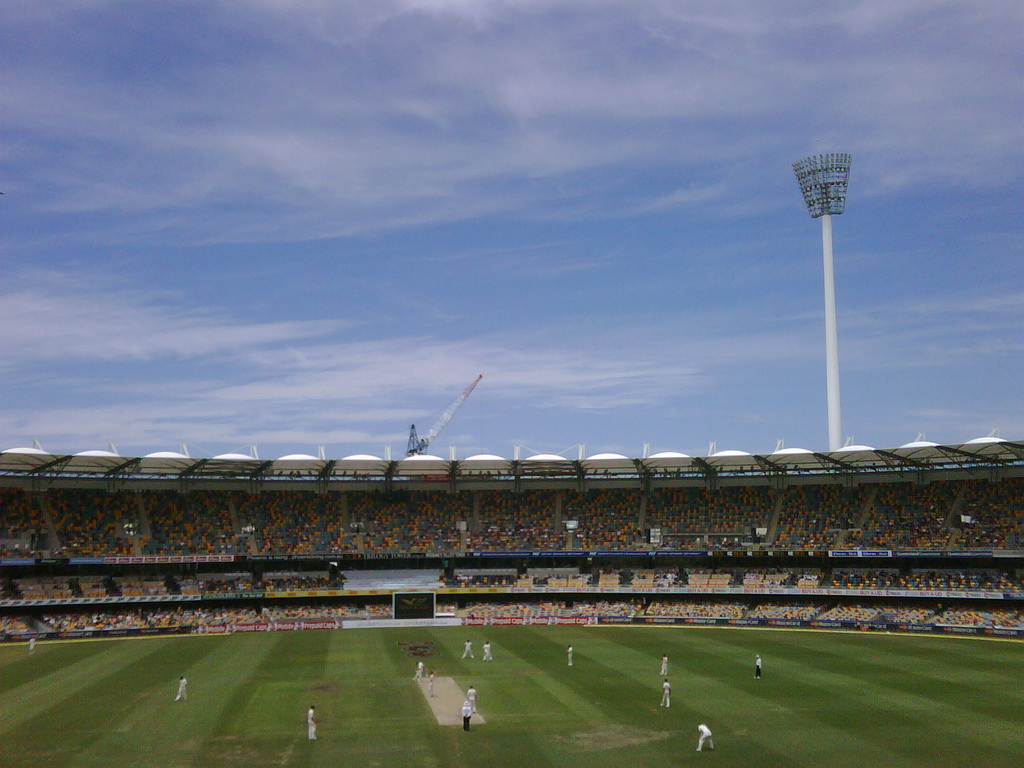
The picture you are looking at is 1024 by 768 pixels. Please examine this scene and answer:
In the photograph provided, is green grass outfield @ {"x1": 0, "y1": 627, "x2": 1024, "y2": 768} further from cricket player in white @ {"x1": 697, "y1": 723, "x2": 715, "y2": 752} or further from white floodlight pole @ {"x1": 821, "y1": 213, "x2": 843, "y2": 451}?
white floodlight pole @ {"x1": 821, "y1": 213, "x2": 843, "y2": 451}

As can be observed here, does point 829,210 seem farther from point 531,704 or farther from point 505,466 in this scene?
point 531,704

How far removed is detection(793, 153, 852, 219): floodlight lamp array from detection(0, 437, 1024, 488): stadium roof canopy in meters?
26.6

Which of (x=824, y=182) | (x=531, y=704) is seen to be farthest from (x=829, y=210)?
(x=531, y=704)

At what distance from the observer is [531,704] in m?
34.3

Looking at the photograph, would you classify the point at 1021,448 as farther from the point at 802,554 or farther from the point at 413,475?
the point at 413,475

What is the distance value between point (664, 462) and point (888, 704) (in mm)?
36579

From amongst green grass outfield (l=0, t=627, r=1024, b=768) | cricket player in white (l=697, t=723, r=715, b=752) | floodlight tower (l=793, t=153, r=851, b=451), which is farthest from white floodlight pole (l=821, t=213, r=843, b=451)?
cricket player in white (l=697, t=723, r=715, b=752)

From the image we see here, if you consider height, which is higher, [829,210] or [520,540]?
[829,210]

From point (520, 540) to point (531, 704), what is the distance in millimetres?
36782

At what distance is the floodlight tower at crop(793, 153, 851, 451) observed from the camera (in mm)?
82500

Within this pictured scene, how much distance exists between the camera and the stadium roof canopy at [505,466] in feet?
202

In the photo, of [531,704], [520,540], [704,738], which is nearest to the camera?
[704,738]

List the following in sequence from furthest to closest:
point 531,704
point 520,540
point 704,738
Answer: point 520,540
point 531,704
point 704,738

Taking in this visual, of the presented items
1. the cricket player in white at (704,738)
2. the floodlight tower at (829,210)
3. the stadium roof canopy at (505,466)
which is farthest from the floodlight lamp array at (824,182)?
the cricket player in white at (704,738)
